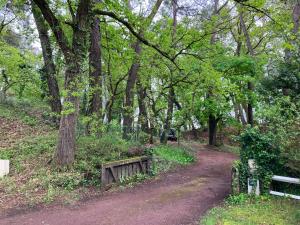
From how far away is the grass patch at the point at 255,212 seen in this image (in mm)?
5242

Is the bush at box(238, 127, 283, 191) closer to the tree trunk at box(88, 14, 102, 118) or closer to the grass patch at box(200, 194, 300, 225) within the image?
the grass patch at box(200, 194, 300, 225)

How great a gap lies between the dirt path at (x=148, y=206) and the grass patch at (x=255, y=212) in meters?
0.38

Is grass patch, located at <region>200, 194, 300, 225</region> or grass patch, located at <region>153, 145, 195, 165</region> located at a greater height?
grass patch, located at <region>153, 145, 195, 165</region>

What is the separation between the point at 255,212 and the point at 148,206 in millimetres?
2292

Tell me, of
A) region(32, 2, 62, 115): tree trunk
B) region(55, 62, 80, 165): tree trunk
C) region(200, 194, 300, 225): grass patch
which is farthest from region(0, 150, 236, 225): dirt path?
region(32, 2, 62, 115): tree trunk

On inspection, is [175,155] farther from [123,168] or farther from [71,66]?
[71,66]

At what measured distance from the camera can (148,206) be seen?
640 cm

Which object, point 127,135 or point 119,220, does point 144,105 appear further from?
point 119,220

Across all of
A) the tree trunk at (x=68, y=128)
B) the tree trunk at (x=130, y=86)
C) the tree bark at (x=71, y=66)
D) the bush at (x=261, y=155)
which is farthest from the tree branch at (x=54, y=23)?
the bush at (x=261, y=155)

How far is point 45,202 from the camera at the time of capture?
6.41 m

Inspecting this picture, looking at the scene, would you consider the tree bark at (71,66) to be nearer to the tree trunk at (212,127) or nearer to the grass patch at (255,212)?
the grass patch at (255,212)

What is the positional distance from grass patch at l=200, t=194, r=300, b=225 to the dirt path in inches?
14.8

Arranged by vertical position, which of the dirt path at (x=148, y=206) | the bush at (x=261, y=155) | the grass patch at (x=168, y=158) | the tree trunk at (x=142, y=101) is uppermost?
the tree trunk at (x=142, y=101)

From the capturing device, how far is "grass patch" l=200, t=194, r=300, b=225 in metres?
5.24
